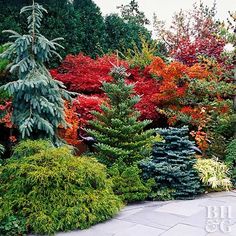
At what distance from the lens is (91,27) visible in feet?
33.0

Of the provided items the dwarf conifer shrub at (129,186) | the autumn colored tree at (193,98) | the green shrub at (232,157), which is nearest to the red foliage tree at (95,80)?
the autumn colored tree at (193,98)

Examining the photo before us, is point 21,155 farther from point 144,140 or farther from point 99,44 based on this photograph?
point 99,44

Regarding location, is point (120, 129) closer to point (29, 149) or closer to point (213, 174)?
point (29, 149)

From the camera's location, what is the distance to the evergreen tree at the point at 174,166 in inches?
219

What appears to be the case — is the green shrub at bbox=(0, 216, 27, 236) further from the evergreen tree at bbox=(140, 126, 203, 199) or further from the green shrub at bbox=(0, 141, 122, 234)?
the evergreen tree at bbox=(140, 126, 203, 199)

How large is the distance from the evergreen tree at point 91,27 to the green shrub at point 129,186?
5.32 metres

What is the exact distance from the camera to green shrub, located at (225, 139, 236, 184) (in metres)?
6.39

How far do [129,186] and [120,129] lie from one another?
103 centimetres

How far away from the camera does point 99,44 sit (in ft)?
33.3

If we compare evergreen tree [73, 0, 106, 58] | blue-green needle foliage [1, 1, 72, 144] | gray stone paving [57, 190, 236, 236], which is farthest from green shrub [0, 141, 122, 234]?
evergreen tree [73, 0, 106, 58]

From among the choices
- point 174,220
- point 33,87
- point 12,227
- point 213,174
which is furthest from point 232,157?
point 12,227

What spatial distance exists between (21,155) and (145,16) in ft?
54.4

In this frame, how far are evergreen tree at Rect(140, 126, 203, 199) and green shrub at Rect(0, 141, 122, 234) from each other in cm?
118

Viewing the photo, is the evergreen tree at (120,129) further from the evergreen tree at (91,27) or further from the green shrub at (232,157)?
the evergreen tree at (91,27)
